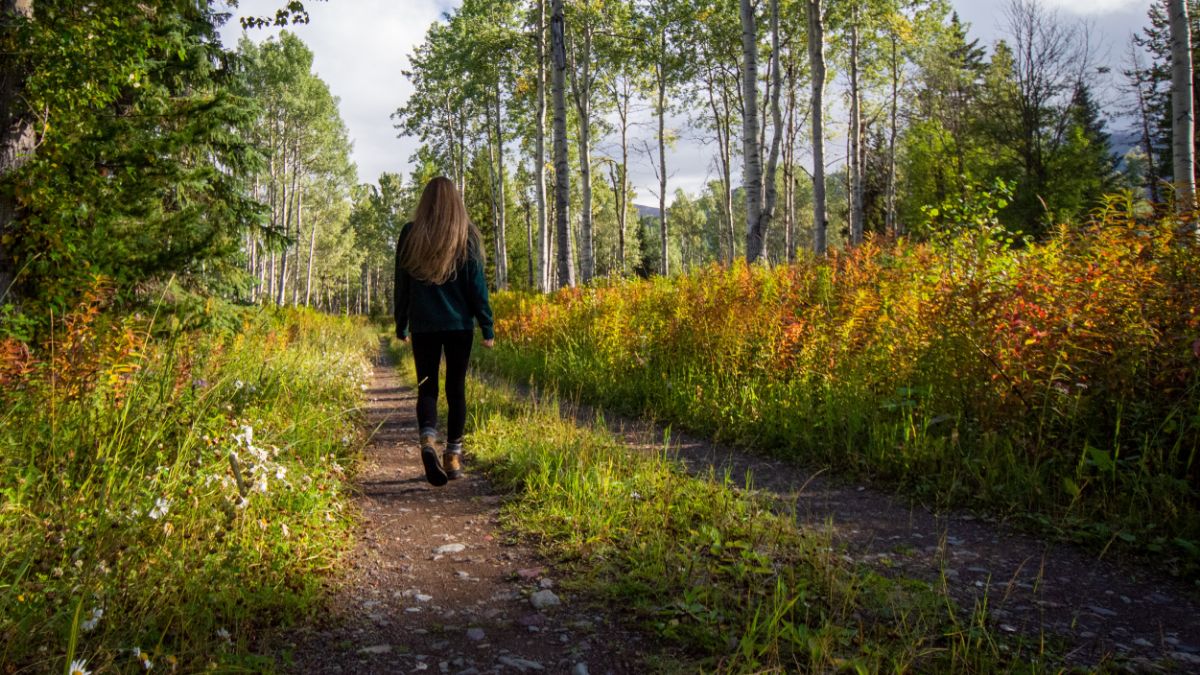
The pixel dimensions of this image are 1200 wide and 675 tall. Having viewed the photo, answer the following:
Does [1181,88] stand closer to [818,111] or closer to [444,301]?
[818,111]

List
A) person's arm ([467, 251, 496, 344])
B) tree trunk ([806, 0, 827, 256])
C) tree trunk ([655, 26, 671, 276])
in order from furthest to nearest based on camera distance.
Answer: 1. tree trunk ([655, 26, 671, 276])
2. tree trunk ([806, 0, 827, 256])
3. person's arm ([467, 251, 496, 344])

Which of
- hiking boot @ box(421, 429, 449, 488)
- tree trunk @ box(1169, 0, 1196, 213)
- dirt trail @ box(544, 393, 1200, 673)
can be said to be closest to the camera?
dirt trail @ box(544, 393, 1200, 673)

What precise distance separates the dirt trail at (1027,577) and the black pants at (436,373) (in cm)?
240

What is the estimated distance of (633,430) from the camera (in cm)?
628

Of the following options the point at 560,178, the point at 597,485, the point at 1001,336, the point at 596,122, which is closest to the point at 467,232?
the point at 597,485

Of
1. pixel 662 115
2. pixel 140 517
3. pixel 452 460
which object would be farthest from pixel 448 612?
pixel 662 115

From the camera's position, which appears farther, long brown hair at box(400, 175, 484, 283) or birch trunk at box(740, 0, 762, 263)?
birch trunk at box(740, 0, 762, 263)

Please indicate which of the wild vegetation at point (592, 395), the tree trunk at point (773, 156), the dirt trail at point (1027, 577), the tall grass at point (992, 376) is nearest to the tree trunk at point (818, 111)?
the tree trunk at point (773, 156)

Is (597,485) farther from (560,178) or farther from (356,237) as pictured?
(356,237)

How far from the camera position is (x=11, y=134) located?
18.9ft

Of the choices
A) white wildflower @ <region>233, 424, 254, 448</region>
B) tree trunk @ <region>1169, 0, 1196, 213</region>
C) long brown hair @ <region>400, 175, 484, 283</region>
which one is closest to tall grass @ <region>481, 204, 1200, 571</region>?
long brown hair @ <region>400, 175, 484, 283</region>

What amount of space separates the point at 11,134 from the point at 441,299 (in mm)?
5046

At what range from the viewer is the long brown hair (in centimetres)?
436

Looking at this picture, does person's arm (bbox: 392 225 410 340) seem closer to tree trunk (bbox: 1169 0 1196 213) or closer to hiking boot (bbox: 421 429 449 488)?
hiking boot (bbox: 421 429 449 488)
